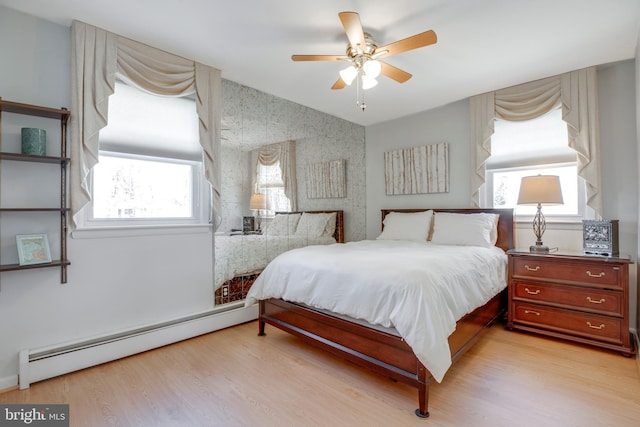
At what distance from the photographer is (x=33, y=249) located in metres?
2.02

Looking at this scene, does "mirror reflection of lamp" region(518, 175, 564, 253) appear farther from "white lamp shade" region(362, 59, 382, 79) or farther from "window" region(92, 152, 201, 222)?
"window" region(92, 152, 201, 222)

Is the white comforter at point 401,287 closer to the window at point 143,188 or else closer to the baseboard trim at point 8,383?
the window at point 143,188

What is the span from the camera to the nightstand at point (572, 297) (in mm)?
2371

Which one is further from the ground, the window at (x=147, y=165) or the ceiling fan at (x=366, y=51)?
the ceiling fan at (x=366, y=51)

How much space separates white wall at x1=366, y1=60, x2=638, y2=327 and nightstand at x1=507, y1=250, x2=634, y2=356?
1.70ft

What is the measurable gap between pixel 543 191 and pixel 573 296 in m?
0.94

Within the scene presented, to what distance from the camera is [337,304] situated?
2115mm

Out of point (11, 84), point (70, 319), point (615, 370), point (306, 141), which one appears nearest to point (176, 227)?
point (70, 319)

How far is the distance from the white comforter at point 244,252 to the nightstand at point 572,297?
2410 millimetres

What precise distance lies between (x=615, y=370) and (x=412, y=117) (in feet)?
10.8

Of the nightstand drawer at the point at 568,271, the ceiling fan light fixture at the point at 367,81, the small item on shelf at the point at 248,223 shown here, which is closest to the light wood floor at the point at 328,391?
the nightstand drawer at the point at 568,271

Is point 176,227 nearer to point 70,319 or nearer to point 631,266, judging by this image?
point 70,319

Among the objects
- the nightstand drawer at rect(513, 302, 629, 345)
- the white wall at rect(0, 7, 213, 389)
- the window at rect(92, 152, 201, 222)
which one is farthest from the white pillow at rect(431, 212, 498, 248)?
the white wall at rect(0, 7, 213, 389)

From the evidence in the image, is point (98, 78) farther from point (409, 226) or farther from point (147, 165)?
point (409, 226)
